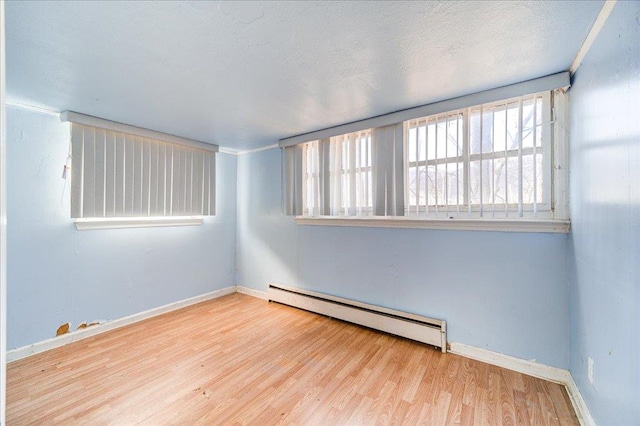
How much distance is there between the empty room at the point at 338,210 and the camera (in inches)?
49.9

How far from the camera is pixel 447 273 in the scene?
2355 mm

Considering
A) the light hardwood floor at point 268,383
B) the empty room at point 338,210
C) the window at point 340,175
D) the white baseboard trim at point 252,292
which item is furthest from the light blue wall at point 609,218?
the white baseboard trim at point 252,292

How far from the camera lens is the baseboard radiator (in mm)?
2365

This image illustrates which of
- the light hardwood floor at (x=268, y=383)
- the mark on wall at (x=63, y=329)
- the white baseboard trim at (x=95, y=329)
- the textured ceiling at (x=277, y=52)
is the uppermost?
the textured ceiling at (x=277, y=52)

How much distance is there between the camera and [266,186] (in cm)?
374

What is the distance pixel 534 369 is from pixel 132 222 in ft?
13.0

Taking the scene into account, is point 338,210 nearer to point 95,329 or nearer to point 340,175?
point 340,175

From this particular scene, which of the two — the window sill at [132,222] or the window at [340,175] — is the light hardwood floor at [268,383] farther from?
the window at [340,175]

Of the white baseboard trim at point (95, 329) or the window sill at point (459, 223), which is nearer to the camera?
the window sill at point (459, 223)

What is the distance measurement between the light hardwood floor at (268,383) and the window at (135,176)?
1.29m

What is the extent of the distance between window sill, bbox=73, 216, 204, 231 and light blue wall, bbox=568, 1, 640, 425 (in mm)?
3806

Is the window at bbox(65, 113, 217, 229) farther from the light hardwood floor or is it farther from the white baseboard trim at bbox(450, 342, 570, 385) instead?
the white baseboard trim at bbox(450, 342, 570, 385)

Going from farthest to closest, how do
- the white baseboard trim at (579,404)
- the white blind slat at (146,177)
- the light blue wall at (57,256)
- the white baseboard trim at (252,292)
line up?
the white baseboard trim at (252,292)
the white blind slat at (146,177)
the light blue wall at (57,256)
the white baseboard trim at (579,404)

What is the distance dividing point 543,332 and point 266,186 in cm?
325
